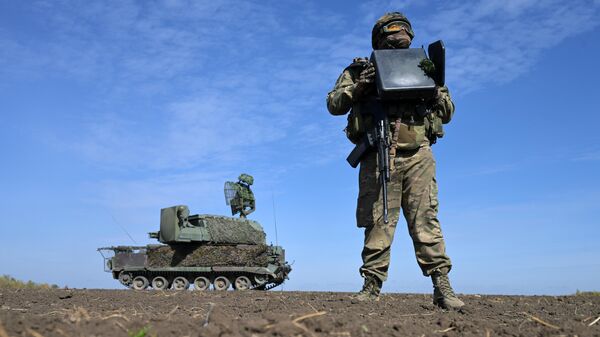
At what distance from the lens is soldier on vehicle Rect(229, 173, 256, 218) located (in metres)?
18.2

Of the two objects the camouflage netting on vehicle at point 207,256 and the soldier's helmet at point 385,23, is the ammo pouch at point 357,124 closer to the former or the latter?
the soldier's helmet at point 385,23

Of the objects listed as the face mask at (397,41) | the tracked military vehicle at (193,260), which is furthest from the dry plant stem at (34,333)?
the tracked military vehicle at (193,260)

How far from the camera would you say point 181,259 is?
1658 cm

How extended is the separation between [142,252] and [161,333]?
15534mm

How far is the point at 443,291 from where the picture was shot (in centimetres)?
453

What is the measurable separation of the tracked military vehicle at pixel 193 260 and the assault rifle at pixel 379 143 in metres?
11.8

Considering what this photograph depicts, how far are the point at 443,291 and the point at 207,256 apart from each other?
41.5 ft

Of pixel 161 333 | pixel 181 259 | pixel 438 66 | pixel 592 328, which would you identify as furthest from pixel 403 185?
pixel 181 259

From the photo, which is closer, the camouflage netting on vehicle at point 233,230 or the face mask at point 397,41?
the face mask at point 397,41

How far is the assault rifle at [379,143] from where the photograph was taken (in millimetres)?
4547

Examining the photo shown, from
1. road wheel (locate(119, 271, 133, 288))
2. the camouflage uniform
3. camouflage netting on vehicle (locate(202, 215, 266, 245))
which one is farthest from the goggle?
road wheel (locate(119, 271, 133, 288))

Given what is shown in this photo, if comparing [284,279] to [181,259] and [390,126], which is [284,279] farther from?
[390,126]

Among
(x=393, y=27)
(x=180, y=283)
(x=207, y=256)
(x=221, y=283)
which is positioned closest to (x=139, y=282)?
(x=180, y=283)

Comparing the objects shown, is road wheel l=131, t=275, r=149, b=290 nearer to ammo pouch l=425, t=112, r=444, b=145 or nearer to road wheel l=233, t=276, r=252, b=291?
road wheel l=233, t=276, r=252, b=291
